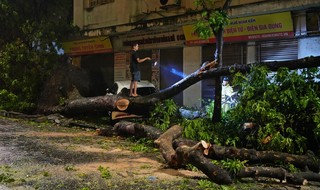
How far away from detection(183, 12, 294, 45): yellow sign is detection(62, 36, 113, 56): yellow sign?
6.79 metres

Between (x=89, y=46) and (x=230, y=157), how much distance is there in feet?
47.9

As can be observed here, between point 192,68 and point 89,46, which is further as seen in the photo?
point 89,46

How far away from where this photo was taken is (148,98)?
Result: 1024 centimetres

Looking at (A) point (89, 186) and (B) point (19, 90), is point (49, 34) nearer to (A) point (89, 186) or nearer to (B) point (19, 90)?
(B) point (19, 90)

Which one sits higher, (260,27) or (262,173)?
(260,27)

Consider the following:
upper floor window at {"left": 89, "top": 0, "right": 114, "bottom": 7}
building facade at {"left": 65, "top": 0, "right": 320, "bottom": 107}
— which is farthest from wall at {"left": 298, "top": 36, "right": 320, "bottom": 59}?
upper floor window at {"left": 89, "top": 0, "right": 114, "bottom": 7}

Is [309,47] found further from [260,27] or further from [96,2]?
[96,2]

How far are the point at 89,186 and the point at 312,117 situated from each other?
4.56m

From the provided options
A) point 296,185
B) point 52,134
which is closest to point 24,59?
point 52,134

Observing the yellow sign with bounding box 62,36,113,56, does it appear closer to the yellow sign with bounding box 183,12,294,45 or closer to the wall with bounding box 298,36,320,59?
the yellow sign with bounding box 183,12,294,45

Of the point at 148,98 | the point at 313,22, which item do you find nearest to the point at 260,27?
the point at 313,22

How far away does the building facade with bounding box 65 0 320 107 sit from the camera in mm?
11531

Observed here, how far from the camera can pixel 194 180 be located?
17.9 feet

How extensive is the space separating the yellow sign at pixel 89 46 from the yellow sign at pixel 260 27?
6.79 m
